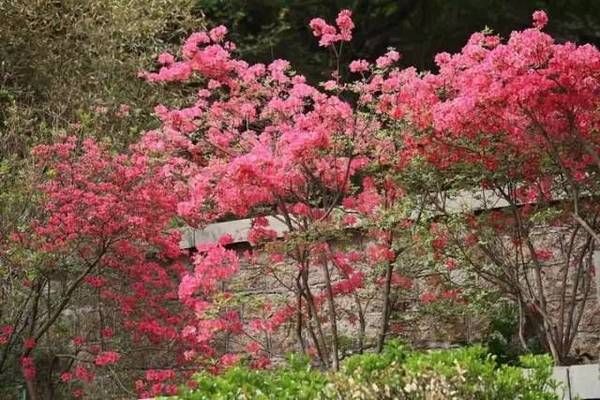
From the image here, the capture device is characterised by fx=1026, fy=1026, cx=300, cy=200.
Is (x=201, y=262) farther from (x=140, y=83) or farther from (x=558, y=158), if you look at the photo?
(x=140, y=83)

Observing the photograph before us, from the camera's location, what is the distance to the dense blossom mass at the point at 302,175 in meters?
5.92

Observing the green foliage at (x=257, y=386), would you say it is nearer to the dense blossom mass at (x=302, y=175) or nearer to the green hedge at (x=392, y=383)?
the green hedge at (x=392, y=383)

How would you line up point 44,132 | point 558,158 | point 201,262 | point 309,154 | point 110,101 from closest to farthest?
point 558,158 < point 309,154 < point 201,262 < point 44,132 < point 110,101

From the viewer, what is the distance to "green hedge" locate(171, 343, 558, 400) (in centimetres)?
404

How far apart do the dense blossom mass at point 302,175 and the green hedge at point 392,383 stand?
194 cm

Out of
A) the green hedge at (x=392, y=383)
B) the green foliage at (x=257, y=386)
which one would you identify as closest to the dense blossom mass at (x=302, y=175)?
the green hedge at (x=392, y=383)

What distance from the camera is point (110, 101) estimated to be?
981cm

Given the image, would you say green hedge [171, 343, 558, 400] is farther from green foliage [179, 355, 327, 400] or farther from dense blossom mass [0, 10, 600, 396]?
dense blossom mass [0, 10, 600, 396]

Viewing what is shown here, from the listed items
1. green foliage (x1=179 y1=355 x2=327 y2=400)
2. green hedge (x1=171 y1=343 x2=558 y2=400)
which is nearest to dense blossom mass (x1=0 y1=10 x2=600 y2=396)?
green hedge (x1=171 y1=343 x2=558 y2=400)

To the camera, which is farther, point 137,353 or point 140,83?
point 140,83

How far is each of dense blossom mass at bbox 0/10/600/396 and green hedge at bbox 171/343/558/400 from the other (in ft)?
6.37

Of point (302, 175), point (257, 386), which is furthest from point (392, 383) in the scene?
point (302, 175)

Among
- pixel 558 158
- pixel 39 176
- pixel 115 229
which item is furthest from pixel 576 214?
pixel 39 176

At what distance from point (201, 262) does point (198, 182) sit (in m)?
0.60
